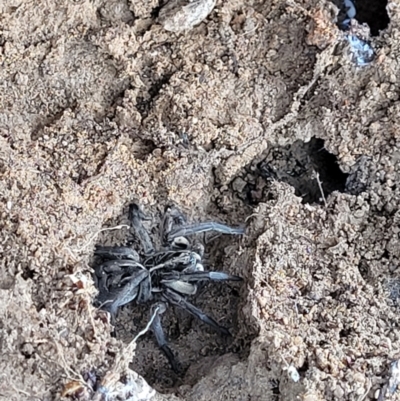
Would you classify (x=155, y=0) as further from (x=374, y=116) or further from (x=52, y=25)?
(x=374, y=116)

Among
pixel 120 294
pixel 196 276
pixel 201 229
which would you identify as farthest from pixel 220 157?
pixel 120 294

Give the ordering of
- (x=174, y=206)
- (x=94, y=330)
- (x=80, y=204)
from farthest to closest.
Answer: (x=174, y=206) < (x=80, y=204) < (x=94, y=330)

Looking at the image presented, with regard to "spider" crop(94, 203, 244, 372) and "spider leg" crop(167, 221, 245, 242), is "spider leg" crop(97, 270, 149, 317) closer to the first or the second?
"spider" crop(94, 203, 244, 372)

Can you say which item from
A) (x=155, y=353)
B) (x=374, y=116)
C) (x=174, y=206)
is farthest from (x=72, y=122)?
(x=374, y=116)

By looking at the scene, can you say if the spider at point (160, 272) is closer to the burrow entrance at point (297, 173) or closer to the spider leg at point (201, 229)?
the spider leg at point (201, 229)

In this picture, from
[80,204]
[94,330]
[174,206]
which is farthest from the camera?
[174,206]

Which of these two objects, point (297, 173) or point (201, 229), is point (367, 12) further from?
point (201, 229)

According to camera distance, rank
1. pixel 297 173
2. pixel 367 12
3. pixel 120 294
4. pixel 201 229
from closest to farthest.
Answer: pixel 120 294 → pixel 201 229 → pixel 297 173 → pixel 367 12

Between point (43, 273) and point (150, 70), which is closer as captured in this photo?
point (43, 273)
